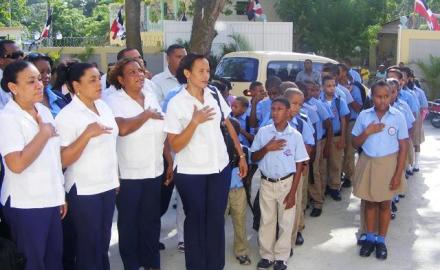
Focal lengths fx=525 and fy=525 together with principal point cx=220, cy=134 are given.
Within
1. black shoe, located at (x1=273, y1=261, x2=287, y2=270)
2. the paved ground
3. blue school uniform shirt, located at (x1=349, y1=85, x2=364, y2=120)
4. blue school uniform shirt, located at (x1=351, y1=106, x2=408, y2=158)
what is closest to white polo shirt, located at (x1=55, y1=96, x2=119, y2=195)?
the paved ground

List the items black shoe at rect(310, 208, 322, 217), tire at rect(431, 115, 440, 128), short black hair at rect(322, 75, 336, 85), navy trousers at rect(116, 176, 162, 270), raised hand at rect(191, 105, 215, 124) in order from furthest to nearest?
tire at rect(431, 115, 440, 128) < short black hair at rect(322, 75, 336, 85) < black shoe at rect(310, 208, 322, 217) < navy trousers at rect(116, 176, 162, 270) < raised hand at rect(191, 105, 215, 124)

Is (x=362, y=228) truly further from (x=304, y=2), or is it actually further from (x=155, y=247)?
(x=304, y=2)

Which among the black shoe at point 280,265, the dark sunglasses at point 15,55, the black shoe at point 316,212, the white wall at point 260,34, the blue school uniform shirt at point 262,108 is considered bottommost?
the black shoe at point 316,212

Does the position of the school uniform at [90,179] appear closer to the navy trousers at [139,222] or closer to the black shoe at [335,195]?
the navy trousers at [139,222]

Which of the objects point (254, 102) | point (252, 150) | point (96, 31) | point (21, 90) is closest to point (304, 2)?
point (254, 102)

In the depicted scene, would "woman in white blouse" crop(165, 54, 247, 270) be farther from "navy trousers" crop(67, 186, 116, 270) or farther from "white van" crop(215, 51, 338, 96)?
"white van" crop(215, 51, 338, 96)

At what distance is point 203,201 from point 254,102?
78.7 inches

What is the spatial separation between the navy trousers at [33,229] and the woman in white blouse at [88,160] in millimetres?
212

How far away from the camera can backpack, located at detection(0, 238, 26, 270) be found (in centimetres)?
284

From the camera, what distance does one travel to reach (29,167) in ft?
9.58

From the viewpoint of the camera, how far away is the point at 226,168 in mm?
3738

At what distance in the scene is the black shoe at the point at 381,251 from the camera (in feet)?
14.4

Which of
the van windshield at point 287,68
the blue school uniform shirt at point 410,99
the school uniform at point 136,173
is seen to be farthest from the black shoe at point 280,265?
the van windshield at point 287,68

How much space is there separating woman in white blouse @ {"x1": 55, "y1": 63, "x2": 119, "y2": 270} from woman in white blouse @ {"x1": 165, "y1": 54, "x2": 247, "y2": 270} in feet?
1.51
